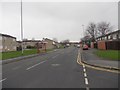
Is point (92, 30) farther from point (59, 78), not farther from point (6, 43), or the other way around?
point (59, 78)

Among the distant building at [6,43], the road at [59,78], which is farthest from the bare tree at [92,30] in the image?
the road at [59,78]

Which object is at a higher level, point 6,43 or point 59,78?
point 6,43

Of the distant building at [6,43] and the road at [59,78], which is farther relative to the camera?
the distant building at [6,43]

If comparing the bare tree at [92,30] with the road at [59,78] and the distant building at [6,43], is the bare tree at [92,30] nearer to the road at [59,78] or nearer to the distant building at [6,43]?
the distant building at [6,43]

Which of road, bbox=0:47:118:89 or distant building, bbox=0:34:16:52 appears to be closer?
road, bbox=0:47:118:89

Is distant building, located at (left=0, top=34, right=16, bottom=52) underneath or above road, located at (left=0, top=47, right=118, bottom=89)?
above

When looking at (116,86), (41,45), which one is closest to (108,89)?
(116,86)

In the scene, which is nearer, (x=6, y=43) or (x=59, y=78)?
(x=59, y=78)

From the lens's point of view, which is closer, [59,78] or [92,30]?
[59,78]

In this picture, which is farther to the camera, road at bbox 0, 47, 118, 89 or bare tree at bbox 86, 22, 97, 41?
bare tree at bbox 86, 22, 97, 41

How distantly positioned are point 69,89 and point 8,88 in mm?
2557

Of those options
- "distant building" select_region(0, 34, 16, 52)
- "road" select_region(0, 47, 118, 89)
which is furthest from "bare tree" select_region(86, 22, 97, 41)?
"road" select_region(0, 47, 118, 89)

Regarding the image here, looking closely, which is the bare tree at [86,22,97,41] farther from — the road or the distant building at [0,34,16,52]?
the road

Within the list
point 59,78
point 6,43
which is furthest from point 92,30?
point 59,78
